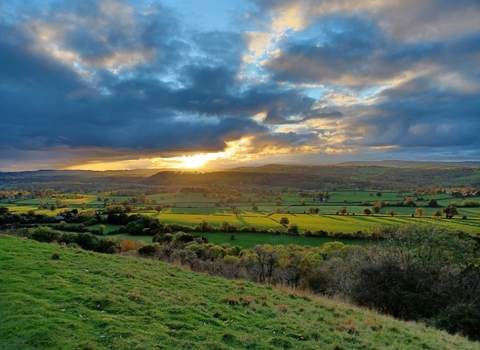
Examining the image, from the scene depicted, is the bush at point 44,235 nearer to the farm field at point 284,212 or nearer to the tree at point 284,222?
the farm field at point 284,212

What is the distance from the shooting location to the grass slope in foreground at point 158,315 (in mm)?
7719

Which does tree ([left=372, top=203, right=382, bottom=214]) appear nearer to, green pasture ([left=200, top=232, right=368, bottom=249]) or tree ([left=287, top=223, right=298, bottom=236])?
green pasture ([left=200, top=232, right=368, bottom=249])

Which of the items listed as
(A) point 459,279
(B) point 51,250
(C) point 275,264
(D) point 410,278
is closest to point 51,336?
(B) point 51,250

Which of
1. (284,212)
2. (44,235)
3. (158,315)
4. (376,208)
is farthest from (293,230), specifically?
(158,315)

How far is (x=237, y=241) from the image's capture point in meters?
57.2

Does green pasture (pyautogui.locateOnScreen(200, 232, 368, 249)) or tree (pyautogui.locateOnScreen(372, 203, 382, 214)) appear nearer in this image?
green pasture (pyautogui.locateOnScreen(200, 232, 368, 249))

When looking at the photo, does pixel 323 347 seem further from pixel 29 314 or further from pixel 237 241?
pixel 237 241

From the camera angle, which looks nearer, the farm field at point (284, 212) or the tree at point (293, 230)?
the tree at point (293, 230)

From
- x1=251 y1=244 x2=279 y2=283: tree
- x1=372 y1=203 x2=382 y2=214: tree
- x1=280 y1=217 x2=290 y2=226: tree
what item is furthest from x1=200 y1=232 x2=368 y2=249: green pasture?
x1=372 y1=203 x2=382 y2=214: tree

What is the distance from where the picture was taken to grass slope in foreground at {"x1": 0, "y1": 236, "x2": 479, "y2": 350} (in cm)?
772

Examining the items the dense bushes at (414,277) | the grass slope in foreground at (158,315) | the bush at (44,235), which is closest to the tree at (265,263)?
the dense bushes at (414,277)

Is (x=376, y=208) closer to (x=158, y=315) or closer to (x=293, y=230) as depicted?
(x=293, y=230)

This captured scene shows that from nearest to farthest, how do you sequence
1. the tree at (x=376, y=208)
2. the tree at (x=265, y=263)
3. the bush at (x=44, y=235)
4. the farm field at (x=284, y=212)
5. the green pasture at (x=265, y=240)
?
the tree at (x=265, y=263), the bush at (x=44, y=235), the green pasture at (x=265, y=240), the farm field at (x=284, y=212), the tree at (x=376, y=208)

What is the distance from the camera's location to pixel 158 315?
383 inches
